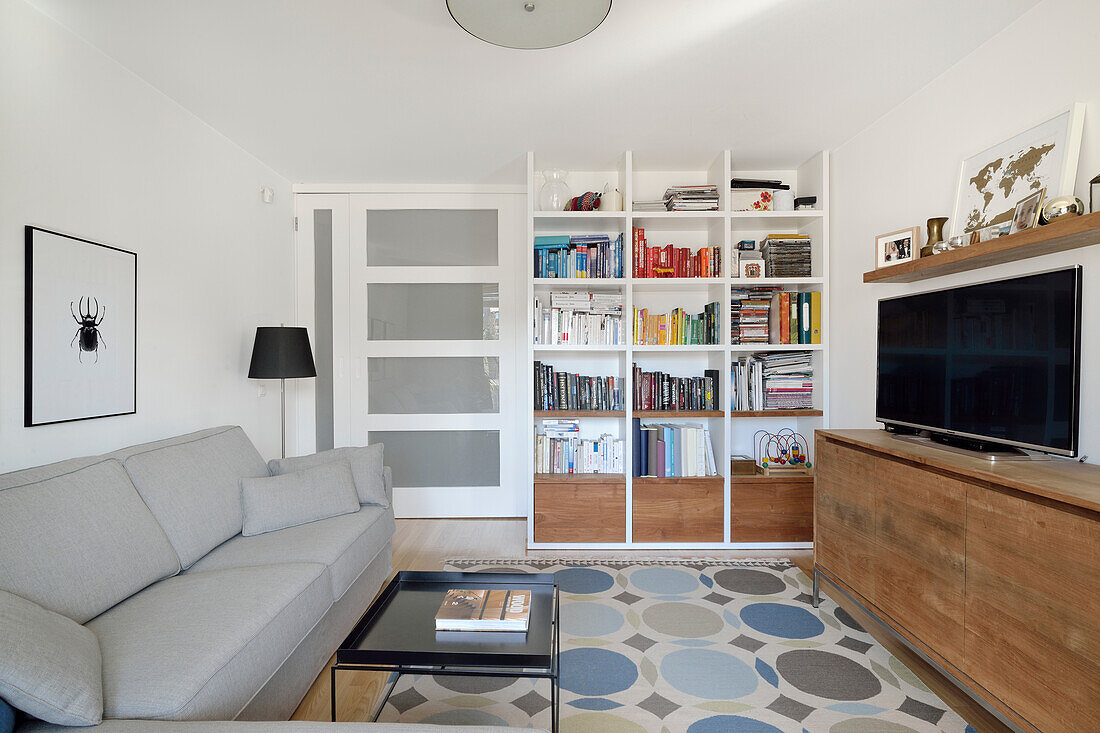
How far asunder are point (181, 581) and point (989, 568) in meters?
2.59

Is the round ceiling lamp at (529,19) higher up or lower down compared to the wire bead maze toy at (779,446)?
higher up

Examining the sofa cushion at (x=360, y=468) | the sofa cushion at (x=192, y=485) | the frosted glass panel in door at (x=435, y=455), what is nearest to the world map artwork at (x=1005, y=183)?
the sofa cushion at (x=360, y=468)

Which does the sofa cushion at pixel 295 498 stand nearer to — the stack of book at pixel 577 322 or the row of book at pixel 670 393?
the stack of book at pixel 577 322

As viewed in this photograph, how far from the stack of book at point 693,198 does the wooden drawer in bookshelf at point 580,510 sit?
Result: 1786mm

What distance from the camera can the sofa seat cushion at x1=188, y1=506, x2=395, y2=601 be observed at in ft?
6.95

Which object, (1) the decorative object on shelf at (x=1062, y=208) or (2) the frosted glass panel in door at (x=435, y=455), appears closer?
(1) the decorative object on shelf at (x=1062, y=208)

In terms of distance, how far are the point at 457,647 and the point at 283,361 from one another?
226 centimetres

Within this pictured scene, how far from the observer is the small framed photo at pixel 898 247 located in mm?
2678

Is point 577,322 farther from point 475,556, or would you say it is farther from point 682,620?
point 682,620

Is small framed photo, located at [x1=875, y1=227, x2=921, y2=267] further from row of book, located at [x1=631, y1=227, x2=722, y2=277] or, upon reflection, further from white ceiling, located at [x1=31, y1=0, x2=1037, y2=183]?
row of book, located at [x1=631, y1=227, x2=722, y2=277]

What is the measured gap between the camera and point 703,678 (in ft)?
6.86

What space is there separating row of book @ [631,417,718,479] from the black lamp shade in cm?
210

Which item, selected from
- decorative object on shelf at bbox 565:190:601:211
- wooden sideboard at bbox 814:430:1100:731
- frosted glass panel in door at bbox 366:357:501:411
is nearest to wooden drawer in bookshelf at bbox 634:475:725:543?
wooden sideboard at bbox 814:430:1100:731

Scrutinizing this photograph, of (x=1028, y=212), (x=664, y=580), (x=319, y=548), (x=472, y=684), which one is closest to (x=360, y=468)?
(x=319, y=548)
